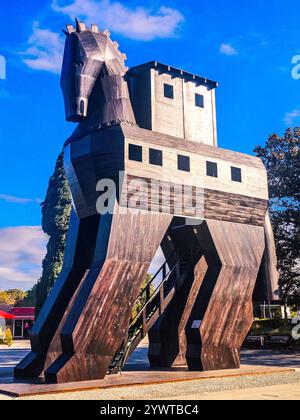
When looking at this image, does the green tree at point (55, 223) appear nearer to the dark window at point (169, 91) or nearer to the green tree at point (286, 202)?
the green tree at point (286, 202)

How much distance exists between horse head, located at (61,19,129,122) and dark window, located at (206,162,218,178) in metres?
4.58

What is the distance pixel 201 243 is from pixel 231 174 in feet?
9.88

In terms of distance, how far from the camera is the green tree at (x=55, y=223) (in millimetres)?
49469

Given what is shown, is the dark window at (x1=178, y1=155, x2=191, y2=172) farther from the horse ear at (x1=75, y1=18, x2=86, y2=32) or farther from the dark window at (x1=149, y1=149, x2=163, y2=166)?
the horse ear at (x1=75, y1=18, x2=86, y2=32)

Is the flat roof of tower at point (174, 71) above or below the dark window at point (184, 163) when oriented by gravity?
above

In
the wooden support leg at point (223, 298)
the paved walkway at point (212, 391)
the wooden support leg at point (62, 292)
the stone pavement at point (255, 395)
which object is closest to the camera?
the stone pavement at point (255, 395)

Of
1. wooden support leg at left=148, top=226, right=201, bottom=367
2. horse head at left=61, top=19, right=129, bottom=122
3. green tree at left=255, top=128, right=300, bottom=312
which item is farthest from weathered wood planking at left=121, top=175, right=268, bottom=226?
green tree at left=255, top=128, right=300, bottom=312

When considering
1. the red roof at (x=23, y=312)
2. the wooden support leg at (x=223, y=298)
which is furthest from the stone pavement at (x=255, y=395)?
the red roof at (x=23, y=312)

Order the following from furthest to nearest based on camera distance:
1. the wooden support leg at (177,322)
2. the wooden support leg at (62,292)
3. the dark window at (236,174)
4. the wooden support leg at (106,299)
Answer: the wooden support leg at (177,322)
the dark window at (236,174)
the wooden support leg at (62,292)
the wooden support leg at (106,299)

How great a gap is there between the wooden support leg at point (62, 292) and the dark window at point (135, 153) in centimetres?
274

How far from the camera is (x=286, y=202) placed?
3369 centimetres

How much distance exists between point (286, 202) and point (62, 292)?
20831 mm
